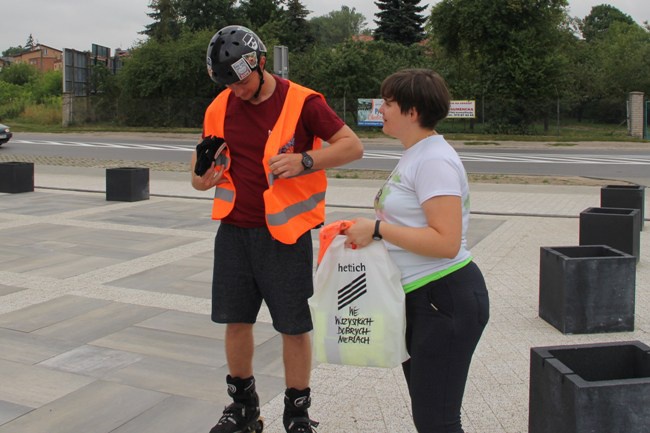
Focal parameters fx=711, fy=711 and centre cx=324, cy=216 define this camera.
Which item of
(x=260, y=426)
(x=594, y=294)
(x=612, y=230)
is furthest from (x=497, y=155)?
(x=260, y=426)

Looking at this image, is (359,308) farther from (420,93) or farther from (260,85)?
(260,85)

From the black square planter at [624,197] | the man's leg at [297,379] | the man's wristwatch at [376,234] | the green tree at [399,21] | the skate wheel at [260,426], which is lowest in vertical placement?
the skate wheel at [260,426]

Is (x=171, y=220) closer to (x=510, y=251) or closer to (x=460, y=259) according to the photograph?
(x=510, y=251)

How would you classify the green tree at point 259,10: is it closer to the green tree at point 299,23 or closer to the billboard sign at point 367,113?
the green tree at point 299,23

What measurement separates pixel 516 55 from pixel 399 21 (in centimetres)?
2512

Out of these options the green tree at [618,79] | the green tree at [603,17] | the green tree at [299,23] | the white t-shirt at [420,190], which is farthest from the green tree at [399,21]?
the white t-shirt at [420,190]

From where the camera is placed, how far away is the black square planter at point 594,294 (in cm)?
502

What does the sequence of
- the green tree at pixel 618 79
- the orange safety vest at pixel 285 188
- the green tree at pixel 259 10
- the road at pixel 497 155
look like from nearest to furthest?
the orange safety vest at pixel 285 188 < the road at pixel 497 155 < the green tree at pixel 618 79 < the green tree at pixel 259 10

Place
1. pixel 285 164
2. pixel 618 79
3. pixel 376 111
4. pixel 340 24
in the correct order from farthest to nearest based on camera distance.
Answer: pixel 340 24 < pixel 618 79 < pixel 376 111 < pixel 285 164

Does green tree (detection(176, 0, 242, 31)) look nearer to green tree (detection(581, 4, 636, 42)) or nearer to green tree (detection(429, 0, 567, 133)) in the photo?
green tree (detection(429, 0, 567, 133))

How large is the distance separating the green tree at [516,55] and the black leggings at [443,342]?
33.2 meters

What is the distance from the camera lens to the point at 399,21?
57.9 metres

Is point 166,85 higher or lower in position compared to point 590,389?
higher

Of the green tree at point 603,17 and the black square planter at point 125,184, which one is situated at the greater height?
the green tree at point 603,17
